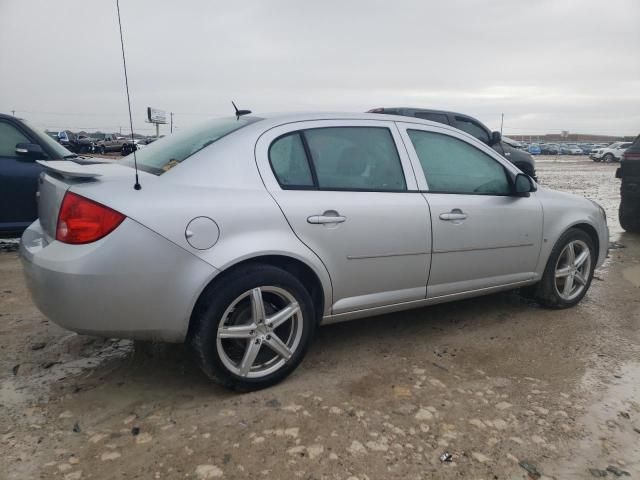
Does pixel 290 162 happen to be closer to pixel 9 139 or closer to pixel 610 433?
pixel 610 433

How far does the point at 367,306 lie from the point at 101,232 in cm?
160

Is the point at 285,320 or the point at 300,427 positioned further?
the point at 285,320

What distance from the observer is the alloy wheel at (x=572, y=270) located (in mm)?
4246

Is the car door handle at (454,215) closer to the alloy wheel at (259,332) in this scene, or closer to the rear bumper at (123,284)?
the alloy wheel at (259,332)

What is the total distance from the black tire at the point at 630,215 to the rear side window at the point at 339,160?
6.24m

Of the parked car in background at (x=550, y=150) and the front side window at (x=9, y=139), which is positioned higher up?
the front side window at (x=9, y=139)

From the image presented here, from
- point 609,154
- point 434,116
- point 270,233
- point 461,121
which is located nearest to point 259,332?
point 270,233

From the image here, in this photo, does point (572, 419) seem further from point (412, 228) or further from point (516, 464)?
point (412, 228)

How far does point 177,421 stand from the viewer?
2520 millimetres

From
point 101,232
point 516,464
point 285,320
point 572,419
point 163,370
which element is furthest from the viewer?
point 163,370

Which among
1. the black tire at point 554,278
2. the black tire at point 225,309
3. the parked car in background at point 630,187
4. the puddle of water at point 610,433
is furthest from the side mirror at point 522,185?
the parked car in background at point 630,187

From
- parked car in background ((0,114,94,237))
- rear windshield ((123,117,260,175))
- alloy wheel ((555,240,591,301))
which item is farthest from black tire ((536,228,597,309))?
parked car in background ((0,114,94,237))

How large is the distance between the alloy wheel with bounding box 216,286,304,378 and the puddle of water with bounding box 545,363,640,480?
1.42m

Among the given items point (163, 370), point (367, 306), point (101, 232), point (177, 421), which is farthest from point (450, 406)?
point (101, 232)
